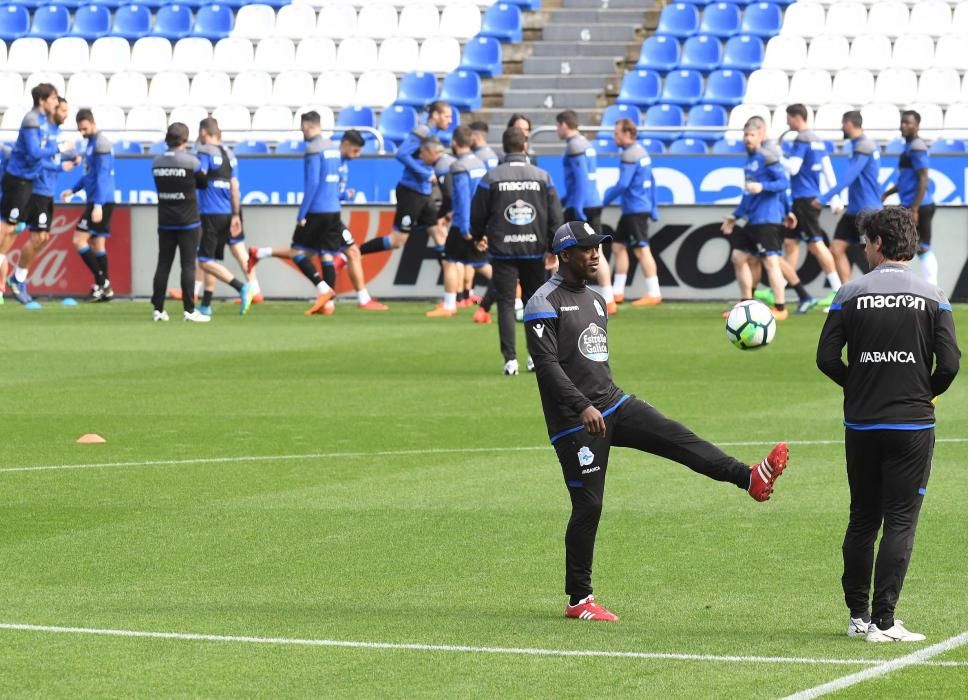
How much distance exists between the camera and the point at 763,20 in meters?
31.5

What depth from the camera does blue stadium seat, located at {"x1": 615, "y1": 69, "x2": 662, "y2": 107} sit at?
30.8m

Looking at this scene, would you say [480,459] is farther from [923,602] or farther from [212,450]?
[923,602]

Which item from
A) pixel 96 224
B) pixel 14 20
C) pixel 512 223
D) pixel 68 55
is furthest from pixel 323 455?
pixel 14 20

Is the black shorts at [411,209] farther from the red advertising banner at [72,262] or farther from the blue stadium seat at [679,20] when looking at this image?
the blue stadium seat at [679,20]

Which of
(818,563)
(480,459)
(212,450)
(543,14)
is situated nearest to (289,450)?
(212,450)

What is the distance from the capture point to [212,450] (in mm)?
12625

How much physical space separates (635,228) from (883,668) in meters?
18.5

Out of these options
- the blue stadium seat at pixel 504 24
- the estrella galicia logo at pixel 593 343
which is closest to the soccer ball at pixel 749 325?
the estrella galicia logo at pixel 593 343

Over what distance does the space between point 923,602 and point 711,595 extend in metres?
0.88

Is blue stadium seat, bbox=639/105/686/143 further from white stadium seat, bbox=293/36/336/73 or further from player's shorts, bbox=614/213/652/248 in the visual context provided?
white stadium seat, bbox=293/36/336/73

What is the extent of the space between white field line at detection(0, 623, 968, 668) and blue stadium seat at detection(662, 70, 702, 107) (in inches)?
955

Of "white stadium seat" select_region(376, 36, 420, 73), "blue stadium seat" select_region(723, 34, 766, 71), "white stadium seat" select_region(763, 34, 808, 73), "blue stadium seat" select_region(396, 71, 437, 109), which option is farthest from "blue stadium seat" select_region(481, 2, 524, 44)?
"white stadium seat" select_region(763, 34, 808, 73)

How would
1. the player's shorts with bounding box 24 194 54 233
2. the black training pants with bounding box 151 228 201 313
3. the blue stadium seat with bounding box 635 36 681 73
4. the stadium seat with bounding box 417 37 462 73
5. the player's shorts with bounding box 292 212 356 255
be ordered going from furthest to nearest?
the stadium seat with bounding box 417 37 462 73
the blue stadium seat with bounding box 635 36 681 73
the player's shorts with bounding box 24 194 54 233
the player's shorts with bounding box 292 212 356 255
the black training pants with bounding box 151 228 201 313

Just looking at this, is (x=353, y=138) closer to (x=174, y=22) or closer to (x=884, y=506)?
(x=174, y=22)
